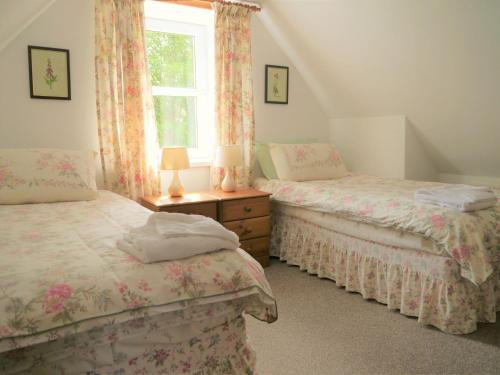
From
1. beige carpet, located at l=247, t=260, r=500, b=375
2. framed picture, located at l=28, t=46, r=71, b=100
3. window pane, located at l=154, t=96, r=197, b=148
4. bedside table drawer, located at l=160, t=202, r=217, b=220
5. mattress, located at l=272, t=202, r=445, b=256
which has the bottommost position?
beige carpet, located at l=247, t=260, r=500, b=375

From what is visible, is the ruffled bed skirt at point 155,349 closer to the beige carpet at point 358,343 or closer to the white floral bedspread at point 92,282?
the white floral bedspread at point 92,282

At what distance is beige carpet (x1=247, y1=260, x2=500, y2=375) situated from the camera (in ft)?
6.10

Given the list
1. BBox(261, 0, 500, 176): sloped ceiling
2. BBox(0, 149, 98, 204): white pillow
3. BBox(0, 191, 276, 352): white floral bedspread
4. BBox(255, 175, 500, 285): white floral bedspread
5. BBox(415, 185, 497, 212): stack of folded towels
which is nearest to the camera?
BBox(0, 191, 276, 352): white floral bedspread

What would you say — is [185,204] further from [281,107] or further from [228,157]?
[281,107]

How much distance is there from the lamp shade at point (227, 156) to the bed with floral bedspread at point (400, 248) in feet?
1.51

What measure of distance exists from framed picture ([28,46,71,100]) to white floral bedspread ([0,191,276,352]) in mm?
1400

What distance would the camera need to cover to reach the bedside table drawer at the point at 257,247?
3.16 metres

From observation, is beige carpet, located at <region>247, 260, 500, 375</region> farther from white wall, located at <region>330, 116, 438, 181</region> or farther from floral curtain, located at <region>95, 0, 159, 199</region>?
white wall, located at <region>330, 116, 438, 181</region>

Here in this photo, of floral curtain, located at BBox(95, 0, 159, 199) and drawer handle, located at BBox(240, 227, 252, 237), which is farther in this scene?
drawer handle, located at BBox(240, 227, 252, 237)

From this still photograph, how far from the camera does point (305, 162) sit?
11.6 feet

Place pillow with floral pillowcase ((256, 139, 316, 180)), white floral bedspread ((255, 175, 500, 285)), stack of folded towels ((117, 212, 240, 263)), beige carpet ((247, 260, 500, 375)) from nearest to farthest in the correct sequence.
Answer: stack of folded towels ((117, 212, 240, 263)), beige carpet ((247, 260, 500, 375)), white floral bedspread ((255, 175, 500, 285)), pillow with floral pillowcase ((256, 139, 316, 180))

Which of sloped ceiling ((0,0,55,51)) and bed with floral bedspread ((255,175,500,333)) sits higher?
sloped ceiling ((0,0,55,51))

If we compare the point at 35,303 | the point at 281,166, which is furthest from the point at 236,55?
the point at 35,303

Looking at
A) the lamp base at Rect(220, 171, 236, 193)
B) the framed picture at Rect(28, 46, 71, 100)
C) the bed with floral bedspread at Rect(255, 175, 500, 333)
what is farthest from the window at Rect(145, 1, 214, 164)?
the bed with floral bedspread at Rect(255, 175, 500, 333)
